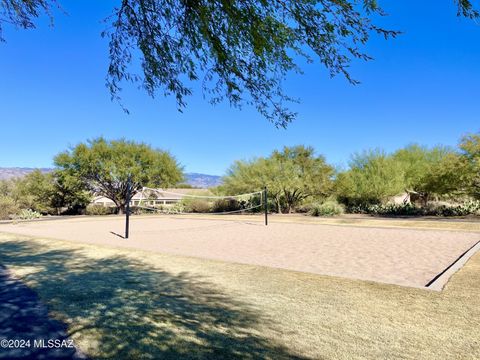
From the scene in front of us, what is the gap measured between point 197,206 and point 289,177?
419 inches

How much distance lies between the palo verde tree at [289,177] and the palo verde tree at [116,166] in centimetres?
805

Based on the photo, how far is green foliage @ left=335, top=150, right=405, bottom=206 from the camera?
2614 cm

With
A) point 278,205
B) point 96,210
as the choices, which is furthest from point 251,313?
point 96,210

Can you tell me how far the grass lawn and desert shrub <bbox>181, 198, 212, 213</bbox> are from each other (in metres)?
26.3

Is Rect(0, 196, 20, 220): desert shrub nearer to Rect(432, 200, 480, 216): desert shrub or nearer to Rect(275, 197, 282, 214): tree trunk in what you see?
Rect(275, 197, 282, 214): tree trunk

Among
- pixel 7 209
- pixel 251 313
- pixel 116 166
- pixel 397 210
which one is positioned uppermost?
pixel 116 166

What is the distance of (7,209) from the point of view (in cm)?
2455

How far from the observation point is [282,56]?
4.64 metres

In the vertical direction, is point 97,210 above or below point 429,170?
below

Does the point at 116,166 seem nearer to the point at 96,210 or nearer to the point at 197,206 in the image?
Answer: the point at 96,210

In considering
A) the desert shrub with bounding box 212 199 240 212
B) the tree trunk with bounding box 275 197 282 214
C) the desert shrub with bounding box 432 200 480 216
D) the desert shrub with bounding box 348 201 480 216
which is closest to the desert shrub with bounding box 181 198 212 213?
the desert shrub with bounding box 212 199 240 212

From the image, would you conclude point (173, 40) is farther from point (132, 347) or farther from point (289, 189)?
point (289, 189)

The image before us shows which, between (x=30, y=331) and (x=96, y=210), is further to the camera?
(x=96, y=210)

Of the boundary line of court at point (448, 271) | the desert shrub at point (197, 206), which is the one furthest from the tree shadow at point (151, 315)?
the desert shrub at point (197, 206)
